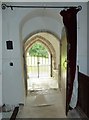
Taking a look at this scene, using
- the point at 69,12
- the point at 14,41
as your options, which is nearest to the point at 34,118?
the point at 14,41

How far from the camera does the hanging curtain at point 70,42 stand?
4941 millimetres

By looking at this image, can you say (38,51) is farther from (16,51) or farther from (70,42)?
(70,42)

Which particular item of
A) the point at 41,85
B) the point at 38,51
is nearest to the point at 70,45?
the point at 41,85

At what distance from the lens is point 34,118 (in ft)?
15.4

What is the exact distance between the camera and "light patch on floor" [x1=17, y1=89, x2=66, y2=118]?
4.91 meters

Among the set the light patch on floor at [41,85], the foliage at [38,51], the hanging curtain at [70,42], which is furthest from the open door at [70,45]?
the foliage at [38,51]

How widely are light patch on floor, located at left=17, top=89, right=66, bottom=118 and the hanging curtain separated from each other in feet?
1.49

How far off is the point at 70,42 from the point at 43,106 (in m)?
1.71

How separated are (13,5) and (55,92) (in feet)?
10.8

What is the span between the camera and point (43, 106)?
570 cm

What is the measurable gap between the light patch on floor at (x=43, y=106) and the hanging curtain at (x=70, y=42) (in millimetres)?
455

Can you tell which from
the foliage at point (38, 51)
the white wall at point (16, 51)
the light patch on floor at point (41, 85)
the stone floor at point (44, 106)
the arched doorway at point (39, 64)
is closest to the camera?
the stone floor at point (44, 106)

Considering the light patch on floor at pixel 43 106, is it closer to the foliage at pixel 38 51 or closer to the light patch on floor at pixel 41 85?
the light patch on floor at pixel 41 85

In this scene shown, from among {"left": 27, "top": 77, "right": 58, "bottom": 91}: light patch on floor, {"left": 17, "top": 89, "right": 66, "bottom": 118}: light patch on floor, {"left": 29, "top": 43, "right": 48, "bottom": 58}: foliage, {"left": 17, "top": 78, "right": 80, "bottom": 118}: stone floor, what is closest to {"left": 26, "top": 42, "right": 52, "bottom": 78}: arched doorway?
{"left": 29, "top": 43, "right": 48, "bottom": 58}: foliage
